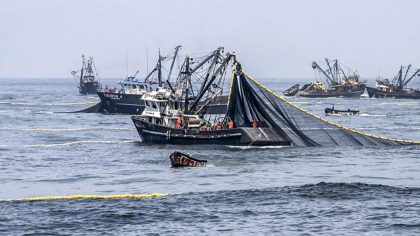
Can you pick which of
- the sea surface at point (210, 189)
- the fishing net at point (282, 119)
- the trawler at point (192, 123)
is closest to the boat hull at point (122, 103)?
the sea surface at point (210, 189)

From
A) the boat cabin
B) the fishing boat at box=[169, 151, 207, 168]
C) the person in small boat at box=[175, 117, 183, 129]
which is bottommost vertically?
the fishing boat at box=[169, 151, 207, 168]

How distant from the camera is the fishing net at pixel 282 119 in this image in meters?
77.8

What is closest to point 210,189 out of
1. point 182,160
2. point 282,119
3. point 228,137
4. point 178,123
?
point 182,160

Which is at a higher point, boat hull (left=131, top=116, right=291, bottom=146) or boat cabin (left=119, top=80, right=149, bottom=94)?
boat cabin (left=119, top=80, right=149, bottom=94)

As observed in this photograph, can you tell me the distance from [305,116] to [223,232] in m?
36.6

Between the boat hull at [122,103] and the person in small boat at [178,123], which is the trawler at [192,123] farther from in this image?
the boat hull at [122,103]

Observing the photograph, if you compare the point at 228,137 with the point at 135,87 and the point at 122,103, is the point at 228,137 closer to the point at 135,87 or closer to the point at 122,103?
the point at 135,87

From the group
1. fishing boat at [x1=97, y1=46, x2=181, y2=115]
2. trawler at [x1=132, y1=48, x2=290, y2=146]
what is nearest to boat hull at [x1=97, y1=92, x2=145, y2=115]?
fishing boat at [x1=97, y1=46, x2=181, y2=115]

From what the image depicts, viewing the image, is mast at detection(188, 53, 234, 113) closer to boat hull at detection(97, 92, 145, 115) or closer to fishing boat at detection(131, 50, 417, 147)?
fishing boat at detection(131, 50, 417, 147)

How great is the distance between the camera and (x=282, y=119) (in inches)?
3083

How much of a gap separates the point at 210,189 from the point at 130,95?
84.5 metres

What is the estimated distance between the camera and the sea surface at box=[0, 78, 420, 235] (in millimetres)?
43781

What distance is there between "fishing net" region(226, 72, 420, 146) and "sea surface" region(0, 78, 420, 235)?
1.42 metres

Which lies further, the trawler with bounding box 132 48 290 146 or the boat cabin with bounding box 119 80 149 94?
the boat cabin with bounding box 119 80 149 94
